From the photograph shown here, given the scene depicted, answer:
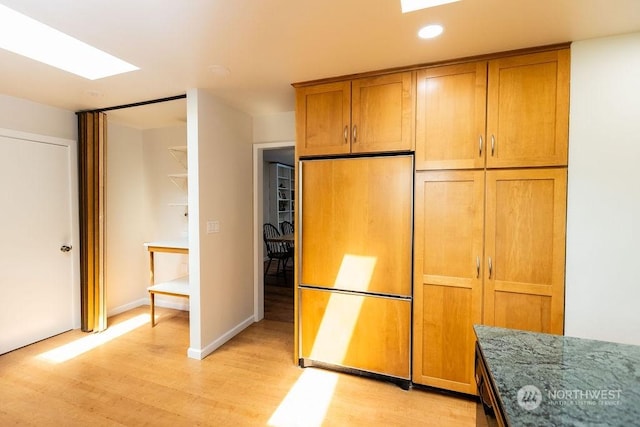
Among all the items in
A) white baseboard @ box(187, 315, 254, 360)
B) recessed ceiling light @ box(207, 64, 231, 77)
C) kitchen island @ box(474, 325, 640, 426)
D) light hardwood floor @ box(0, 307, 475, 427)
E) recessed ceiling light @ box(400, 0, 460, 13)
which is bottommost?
light hardwood floor @ box(0, 307, 475, 427)

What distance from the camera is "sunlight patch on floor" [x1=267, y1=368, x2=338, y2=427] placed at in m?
1.93

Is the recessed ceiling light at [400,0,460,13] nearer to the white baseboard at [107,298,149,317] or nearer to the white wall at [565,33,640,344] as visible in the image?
the white wall at [565,33,640,344]

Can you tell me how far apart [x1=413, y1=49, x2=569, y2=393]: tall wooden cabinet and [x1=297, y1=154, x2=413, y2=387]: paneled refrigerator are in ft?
0.40

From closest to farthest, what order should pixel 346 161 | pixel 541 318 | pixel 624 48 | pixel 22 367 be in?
pixel 624 48
pixel 541 318
pixel 346 161
pixel 22 367

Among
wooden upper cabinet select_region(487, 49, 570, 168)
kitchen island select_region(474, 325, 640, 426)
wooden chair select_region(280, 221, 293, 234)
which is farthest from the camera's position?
wooden chair select_region(280, 221, 293, 234)

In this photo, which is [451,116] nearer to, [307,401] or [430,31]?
[430,31]

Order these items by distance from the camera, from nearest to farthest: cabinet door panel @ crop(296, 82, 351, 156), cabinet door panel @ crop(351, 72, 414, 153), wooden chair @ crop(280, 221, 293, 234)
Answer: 1. cabinet door panel @ crop(351, 72, 414, 153)
2. cabinet door panel @ crop(296, 82, 351, 156)
3. wooden chair @ crop(280, 221, 293, 234)

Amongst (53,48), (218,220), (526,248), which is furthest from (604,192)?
(53,48)

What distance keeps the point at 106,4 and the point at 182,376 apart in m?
2.57

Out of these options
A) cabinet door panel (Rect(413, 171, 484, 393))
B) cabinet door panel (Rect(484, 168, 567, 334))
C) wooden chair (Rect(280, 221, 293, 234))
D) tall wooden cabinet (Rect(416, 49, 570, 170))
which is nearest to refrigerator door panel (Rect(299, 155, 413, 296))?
cabinet door panel (Rect(413, 171, 484, 393))

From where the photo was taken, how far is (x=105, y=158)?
3295 millimetres

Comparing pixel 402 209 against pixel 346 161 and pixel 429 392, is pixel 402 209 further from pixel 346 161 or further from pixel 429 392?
pixel 429 392

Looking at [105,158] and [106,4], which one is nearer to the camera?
[106,4]

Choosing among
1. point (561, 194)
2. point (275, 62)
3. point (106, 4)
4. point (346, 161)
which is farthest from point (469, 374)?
point (106, 4)
